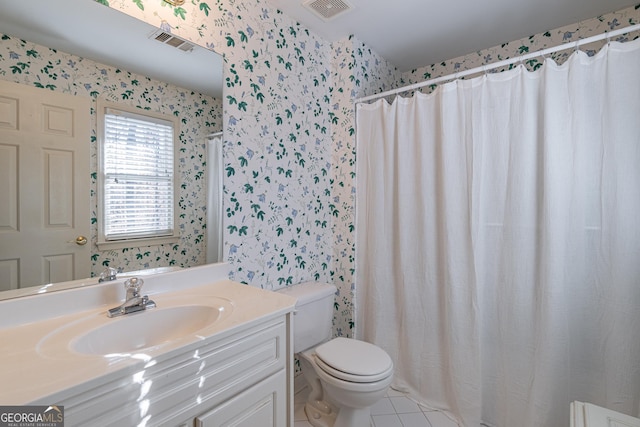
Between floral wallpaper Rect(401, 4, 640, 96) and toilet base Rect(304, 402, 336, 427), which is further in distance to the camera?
floral wallpaper Rect(401, 4, 640, 96)

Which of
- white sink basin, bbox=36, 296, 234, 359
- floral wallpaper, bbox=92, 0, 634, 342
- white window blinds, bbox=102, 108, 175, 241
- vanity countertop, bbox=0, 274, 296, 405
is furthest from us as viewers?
floral wallpaper, bbox=92, 0, 634, 342

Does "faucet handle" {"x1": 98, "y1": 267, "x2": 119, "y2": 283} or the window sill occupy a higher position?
the window sill

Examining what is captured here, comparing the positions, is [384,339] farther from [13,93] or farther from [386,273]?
[13,93]

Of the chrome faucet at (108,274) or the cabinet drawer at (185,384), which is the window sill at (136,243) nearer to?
the chrome faucet at (108,274)

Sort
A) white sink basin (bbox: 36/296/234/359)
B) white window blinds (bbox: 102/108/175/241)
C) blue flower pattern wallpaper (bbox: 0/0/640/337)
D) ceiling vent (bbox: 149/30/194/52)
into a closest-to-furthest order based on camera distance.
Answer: white sink basin (bbox: 36/296/234/359)
white window blinds (bbox: 102/108/175/241)
ceiling vent (bbox: 149/30/194/52)
blue flower pattern wallpaper (bbox: 0/0/640/337)

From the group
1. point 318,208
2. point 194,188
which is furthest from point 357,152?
point 194,188

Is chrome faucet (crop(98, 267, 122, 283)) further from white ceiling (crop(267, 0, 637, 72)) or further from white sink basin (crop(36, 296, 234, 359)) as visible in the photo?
white ceiling (crop(267, 0, 637, 72))

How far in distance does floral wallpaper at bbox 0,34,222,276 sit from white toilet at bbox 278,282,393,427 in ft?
2.31

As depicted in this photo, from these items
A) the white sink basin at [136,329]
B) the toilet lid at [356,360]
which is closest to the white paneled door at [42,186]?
the white sink basin at [136,329]

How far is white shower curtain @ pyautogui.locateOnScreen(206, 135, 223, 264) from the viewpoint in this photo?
147 cm

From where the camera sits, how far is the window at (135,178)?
1.15 m

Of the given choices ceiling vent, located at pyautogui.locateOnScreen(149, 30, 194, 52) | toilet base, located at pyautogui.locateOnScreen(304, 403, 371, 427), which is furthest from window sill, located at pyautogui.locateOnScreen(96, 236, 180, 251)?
toilet base, located at pyautogui.locateOnScreen(304, 403, 371, 427)

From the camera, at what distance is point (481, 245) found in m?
1.63

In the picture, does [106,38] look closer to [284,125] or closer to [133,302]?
[284,125]
